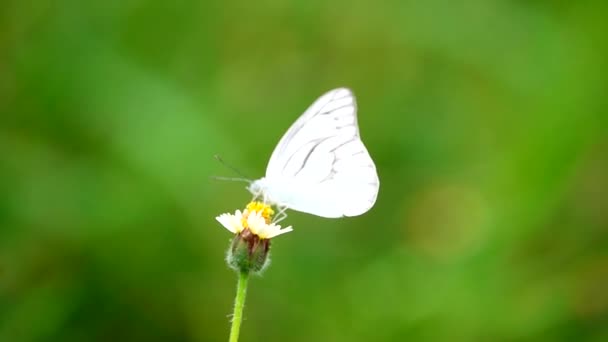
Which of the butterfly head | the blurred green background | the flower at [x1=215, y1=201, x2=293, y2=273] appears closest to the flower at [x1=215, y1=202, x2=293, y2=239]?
the flower at [x1=215, y1=201, x2=293, y2=273]

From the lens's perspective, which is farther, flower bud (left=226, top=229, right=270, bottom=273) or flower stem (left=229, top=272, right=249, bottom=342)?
flower bud (left=226, top=229, right=270, bottom=273)

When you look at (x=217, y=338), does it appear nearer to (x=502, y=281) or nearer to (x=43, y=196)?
(x=43, y=196)

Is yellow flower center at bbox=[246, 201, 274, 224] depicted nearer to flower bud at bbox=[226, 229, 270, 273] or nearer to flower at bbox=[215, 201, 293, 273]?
flower at bbox=[215, 201, 293, 273]

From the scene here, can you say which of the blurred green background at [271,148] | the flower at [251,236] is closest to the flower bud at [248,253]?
the flower at [251,236]

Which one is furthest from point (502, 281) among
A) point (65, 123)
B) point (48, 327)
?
point (65, 123)

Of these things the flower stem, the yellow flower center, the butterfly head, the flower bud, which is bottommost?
the flower stem
